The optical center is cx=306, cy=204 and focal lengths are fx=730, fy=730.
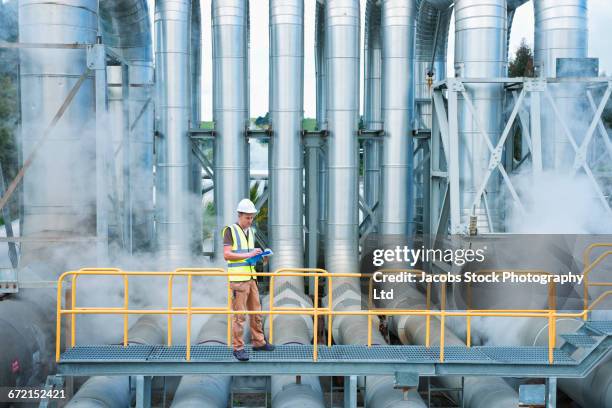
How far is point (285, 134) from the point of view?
597 inches

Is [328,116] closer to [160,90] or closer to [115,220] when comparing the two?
[160,90]

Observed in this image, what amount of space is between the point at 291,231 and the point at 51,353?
242 inches

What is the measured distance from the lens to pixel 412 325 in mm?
11867

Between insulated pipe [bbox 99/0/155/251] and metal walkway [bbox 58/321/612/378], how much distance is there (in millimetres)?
7227

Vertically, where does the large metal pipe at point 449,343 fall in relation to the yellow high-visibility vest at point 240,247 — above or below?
below

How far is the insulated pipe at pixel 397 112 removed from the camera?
1533cm

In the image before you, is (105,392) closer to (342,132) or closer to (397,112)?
(342,132)

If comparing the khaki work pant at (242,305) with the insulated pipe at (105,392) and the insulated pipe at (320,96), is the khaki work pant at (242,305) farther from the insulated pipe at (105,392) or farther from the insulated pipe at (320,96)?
the insulated pipe at (320,96)

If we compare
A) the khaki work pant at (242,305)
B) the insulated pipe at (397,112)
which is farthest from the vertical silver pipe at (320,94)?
the khaki work pant at (242,305)

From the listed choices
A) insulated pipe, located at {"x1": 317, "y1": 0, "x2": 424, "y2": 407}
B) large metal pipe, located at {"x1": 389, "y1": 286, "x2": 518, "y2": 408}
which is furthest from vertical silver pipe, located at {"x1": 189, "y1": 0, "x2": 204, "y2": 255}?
large metal pipe, located at {"x1": 389, "y1": 286, "x2": 518, "y2": 408}

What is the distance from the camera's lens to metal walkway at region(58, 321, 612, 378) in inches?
335

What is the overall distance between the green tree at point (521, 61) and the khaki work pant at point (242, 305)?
34436 mm

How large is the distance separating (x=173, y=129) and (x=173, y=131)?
0.14 ft

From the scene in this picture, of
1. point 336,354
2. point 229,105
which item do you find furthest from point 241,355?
point 229,105
